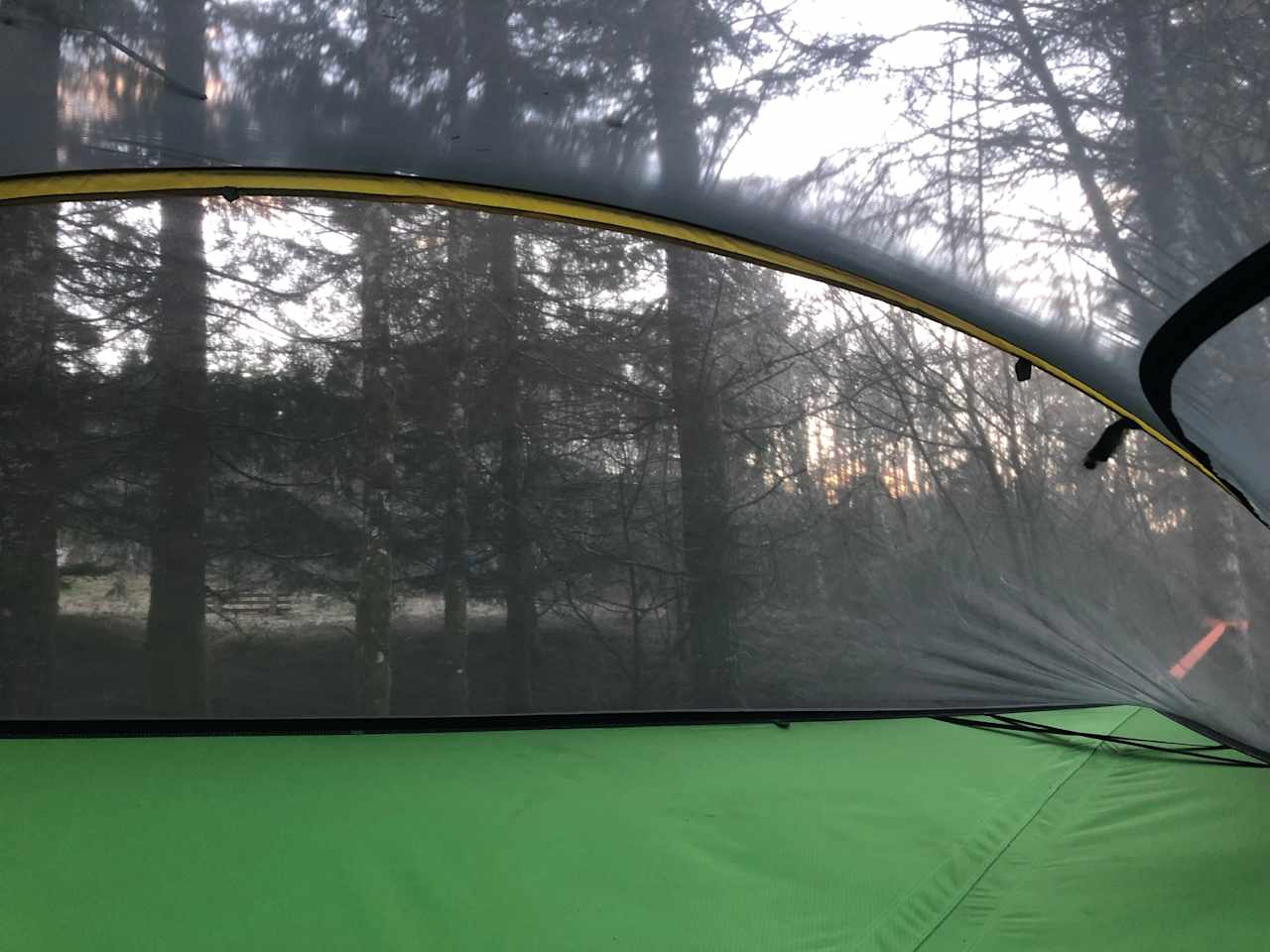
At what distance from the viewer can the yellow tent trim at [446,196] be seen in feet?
4.90

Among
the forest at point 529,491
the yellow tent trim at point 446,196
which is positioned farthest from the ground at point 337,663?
the yellow tent trim at point 446,196

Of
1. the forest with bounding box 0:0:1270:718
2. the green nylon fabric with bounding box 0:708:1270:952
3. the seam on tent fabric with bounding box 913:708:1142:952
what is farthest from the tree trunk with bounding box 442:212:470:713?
the seam on tent fabric with bounding box 913:708:1142:952

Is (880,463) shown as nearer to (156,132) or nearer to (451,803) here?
(451,803)

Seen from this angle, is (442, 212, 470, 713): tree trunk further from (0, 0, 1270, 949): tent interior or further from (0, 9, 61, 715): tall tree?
(0, 9, 61, 715): tall tree

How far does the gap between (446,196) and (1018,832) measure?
4.49 ft

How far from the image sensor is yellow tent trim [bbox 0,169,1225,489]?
149cm

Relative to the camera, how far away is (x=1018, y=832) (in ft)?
4.41

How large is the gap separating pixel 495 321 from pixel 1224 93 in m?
1.33

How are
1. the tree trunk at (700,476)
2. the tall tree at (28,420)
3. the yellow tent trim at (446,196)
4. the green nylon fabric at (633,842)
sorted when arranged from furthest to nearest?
the tree trunk at (700,476) → the tall tree at (28,420) → the yellow tent trim at (446,196) → the green nylon fabric at (633,842)

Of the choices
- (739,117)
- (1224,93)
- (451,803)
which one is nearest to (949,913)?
(451,803)

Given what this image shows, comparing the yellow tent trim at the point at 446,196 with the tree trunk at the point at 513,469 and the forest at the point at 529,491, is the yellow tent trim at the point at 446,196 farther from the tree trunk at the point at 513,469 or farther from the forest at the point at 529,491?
the tree trunk at the point at 513,469

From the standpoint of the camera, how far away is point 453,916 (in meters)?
1.07

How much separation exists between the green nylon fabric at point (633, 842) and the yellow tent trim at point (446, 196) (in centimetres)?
61

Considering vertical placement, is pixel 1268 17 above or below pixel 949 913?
above
